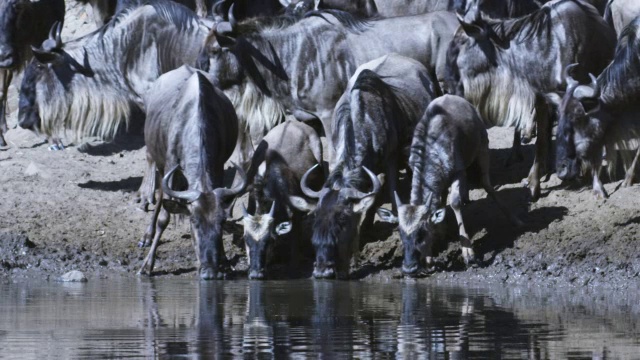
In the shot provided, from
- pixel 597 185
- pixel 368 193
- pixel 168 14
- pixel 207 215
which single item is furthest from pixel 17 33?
pixel 597 185

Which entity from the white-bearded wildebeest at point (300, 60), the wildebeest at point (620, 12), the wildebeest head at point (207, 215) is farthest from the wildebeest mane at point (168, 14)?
the wildebeest at point (620, 12)

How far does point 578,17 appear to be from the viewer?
15.5 metres

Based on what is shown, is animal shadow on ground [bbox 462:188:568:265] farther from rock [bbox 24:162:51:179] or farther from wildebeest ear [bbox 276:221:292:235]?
rock [bbox 24:162:51:179]

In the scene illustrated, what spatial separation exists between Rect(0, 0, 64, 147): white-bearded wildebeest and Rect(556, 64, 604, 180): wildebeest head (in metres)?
6.81

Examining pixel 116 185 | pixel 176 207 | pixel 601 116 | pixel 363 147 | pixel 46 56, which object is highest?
pixel 46 56

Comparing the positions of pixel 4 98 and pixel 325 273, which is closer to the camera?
pixel 325 273

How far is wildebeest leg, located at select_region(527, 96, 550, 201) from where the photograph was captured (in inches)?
582

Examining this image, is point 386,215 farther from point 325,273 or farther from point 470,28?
point 470,28

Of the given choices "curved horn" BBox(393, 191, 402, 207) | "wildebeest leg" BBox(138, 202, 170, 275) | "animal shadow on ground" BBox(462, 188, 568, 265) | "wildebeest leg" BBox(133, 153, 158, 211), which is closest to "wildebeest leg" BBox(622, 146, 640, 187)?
"animal shadow on ground" BBox(462, 188, 568, 265)

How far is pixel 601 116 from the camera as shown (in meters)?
14.5

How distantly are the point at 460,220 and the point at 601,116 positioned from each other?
1681 mm

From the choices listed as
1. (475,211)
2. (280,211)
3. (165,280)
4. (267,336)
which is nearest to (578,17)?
(475,211)

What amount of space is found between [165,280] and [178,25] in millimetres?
3859

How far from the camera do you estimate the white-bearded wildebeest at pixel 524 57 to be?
50.8 ft
